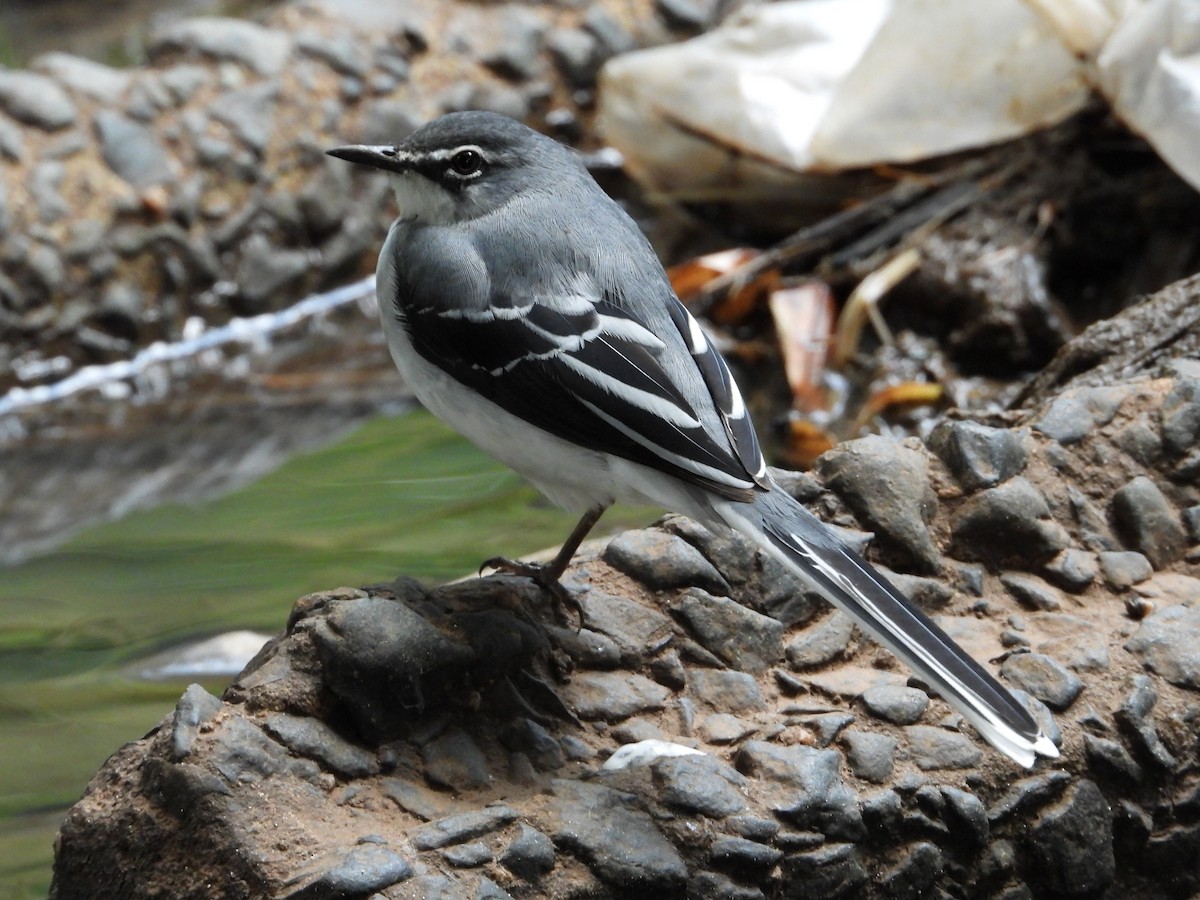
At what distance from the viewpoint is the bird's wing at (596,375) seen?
2.56m

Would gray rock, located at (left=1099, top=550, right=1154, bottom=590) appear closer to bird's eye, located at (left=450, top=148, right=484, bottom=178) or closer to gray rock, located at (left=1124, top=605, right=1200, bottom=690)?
gray rock, located at (left=1124, top=605, right=1200, bottom=690)

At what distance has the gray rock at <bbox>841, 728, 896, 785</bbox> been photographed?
239 cm

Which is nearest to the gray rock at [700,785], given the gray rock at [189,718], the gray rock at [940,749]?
the gray rock at [940,749]

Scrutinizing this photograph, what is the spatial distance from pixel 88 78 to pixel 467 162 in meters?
3.38

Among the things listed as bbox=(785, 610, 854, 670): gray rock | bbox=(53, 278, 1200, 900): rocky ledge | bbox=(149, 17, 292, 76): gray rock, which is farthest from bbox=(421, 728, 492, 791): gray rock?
bbox=(149, 17, 292, 76): gray rock

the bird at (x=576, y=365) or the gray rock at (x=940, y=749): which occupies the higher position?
the bird at (x=576, y=365)

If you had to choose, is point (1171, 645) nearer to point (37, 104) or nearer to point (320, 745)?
point (320, 745)

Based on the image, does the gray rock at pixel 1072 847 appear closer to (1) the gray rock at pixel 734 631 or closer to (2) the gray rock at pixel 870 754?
(2) the gray rock at pixel 870 754

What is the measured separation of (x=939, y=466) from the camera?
300 centimetres

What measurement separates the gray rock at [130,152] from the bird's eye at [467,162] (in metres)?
3.02

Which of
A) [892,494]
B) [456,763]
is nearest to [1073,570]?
[892,494]

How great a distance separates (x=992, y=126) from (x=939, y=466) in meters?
2.35

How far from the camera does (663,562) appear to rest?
284cm

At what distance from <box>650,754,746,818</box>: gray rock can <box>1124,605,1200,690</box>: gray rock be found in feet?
2.52
